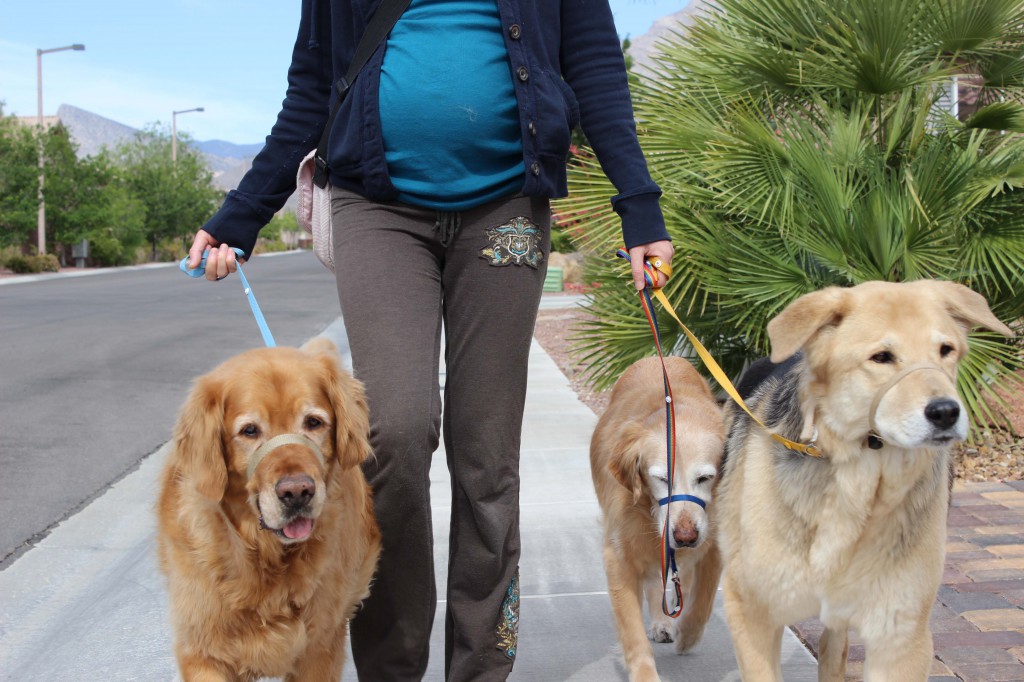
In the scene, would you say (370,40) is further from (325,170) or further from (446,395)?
(446,395)

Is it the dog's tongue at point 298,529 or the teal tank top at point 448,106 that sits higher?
the teal tank top at point 448,106

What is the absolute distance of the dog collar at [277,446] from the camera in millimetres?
2971

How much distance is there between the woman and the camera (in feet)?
10.2

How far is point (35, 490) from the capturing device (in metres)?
6.71

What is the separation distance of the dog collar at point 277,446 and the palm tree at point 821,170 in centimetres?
436

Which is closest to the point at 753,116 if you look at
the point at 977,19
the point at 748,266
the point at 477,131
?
the point at 748,266

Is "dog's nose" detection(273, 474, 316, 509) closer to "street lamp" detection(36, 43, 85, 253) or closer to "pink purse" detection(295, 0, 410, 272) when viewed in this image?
"pink purse" detection(295, 0, 410, 272)

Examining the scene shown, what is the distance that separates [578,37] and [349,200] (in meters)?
0.93

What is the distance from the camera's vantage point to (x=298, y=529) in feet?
9.61

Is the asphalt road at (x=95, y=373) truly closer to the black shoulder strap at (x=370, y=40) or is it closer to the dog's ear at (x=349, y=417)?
the dog's ear at (x=349, y=417)

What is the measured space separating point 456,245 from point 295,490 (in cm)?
89

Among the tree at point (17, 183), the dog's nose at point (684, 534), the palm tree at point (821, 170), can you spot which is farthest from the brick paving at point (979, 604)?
the tree at point (17, 183)

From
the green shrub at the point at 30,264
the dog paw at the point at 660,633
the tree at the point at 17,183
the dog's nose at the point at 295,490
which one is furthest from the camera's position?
the tree at the point at 17,183

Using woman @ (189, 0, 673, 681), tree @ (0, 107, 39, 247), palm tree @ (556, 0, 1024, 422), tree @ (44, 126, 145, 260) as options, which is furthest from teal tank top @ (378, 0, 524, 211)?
tree @ (44, 126, 145, 260)
